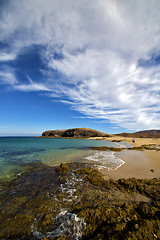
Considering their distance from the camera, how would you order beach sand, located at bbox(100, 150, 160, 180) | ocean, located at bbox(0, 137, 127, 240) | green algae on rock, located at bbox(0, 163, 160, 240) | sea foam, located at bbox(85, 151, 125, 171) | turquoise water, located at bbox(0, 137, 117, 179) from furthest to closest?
turquoise water, located at bbox(0, 137, 117, 179) < sea foam, located at bbox(85, 151, 125, 171) < beach sand, located at bbox(100, 150, 160, 180) < ocean, located at bbox(0, 137, 127, 240) < green algae on rock, located at bbox(0, 163, 160, 240)

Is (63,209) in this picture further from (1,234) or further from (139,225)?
(139,225)

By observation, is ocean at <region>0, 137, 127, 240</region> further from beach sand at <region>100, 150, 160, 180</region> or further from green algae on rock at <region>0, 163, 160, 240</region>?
beach sand at <region>100, 150, 160, 180</region>

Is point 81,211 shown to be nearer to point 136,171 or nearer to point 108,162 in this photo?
point 136,171

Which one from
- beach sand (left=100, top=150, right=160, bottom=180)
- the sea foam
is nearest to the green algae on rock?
beach sand (left=100, top=150, right=160, bottom=180)

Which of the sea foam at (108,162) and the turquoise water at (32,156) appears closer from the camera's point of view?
the sea foam at (108,162)

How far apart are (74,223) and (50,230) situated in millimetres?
674

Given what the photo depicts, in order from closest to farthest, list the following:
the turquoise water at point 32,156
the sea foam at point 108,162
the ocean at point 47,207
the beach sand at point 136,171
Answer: the ocean at point 47,207, the beach sand at point 136,171, the sea foam at point 108,162, the turquoise water at point 32,156

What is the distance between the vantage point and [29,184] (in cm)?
569

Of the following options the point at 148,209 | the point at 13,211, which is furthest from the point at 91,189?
the point at 13,211

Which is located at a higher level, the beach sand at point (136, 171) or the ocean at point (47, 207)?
the beach sand at point (136, 171)

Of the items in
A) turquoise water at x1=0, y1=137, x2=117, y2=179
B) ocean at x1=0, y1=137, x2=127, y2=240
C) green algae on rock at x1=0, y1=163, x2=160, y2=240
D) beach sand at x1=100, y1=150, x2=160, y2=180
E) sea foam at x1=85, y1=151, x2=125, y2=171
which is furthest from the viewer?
turquoise water at x1=0, y1=137, x2=117, y2=179

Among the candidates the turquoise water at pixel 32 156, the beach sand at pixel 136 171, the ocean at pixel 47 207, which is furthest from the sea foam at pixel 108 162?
the ocean at pixel 47 207

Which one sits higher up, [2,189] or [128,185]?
[128,185]

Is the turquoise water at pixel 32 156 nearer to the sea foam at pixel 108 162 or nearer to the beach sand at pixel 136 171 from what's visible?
the sea foam at pixel 108 162
